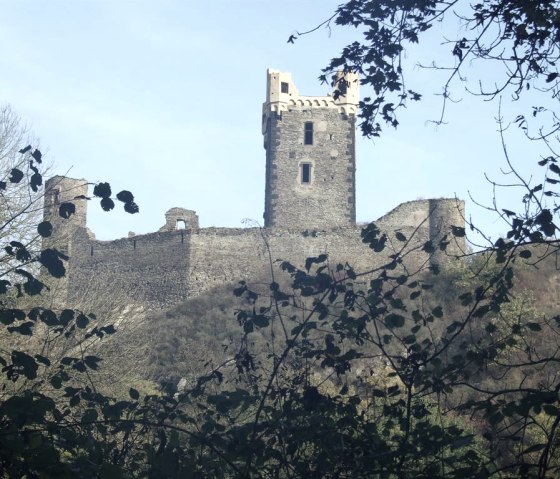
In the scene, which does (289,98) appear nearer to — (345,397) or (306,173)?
(306,173)

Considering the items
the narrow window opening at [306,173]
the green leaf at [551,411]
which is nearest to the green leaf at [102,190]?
the green leaf at [551,411]

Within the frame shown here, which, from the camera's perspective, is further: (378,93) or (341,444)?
(378,93)

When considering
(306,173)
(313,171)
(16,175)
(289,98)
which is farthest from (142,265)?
(16,175)

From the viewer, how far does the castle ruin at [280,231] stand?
3678cm

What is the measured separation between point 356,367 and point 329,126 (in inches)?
489

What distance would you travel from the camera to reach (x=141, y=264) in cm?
3759

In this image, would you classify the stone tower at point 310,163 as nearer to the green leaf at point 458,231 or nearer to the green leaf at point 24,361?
the green leaf at point 458,231

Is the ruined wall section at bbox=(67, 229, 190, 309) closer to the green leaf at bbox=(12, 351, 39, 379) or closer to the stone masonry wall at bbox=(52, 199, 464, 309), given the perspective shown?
the stone masonry wall at bbox=(52, 199, 464, 309)

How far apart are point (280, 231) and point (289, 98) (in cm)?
634

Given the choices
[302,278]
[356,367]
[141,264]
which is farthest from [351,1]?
[141,264]

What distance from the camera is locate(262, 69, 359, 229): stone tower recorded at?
1511 inches

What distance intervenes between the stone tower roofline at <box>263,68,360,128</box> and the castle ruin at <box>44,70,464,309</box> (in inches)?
3.0

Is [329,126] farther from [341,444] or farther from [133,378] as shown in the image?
[341,444]

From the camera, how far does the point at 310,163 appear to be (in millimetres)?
39031
